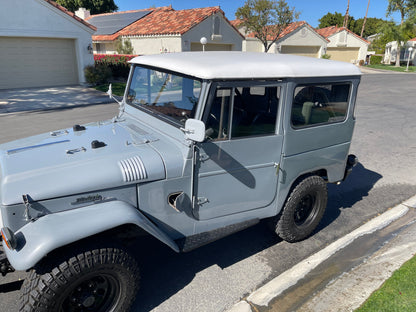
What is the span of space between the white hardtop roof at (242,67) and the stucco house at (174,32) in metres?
18.3

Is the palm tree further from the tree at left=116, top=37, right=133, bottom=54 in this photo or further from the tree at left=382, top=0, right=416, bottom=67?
the tree at left=116, top=37, right=133, bottom=54

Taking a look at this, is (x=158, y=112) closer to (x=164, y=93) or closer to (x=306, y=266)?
(x=164, y=93)

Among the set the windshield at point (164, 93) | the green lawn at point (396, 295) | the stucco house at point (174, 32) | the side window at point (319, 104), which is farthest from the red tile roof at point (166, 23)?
the green lawn at point (396, 295)

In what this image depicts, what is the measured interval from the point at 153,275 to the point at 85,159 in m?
1.49

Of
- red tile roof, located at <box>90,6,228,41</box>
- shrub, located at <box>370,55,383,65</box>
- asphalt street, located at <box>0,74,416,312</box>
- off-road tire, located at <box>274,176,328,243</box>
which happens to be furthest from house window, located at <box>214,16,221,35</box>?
shrub, located at <box>370,55,383,65</box>

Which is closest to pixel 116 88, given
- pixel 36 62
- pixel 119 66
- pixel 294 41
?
pixel 119 66

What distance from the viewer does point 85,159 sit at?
2.70 m

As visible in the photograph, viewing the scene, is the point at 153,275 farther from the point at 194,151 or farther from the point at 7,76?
the point at 7,76

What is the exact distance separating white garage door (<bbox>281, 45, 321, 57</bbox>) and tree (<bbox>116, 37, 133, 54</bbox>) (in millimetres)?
15634

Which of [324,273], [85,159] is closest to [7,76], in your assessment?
[85,159]

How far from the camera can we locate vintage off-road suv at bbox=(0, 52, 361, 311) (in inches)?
94.3

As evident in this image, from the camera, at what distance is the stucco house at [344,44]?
3862cm

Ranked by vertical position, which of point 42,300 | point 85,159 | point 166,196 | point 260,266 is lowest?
point 260,266

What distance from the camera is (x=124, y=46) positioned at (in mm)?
24062
